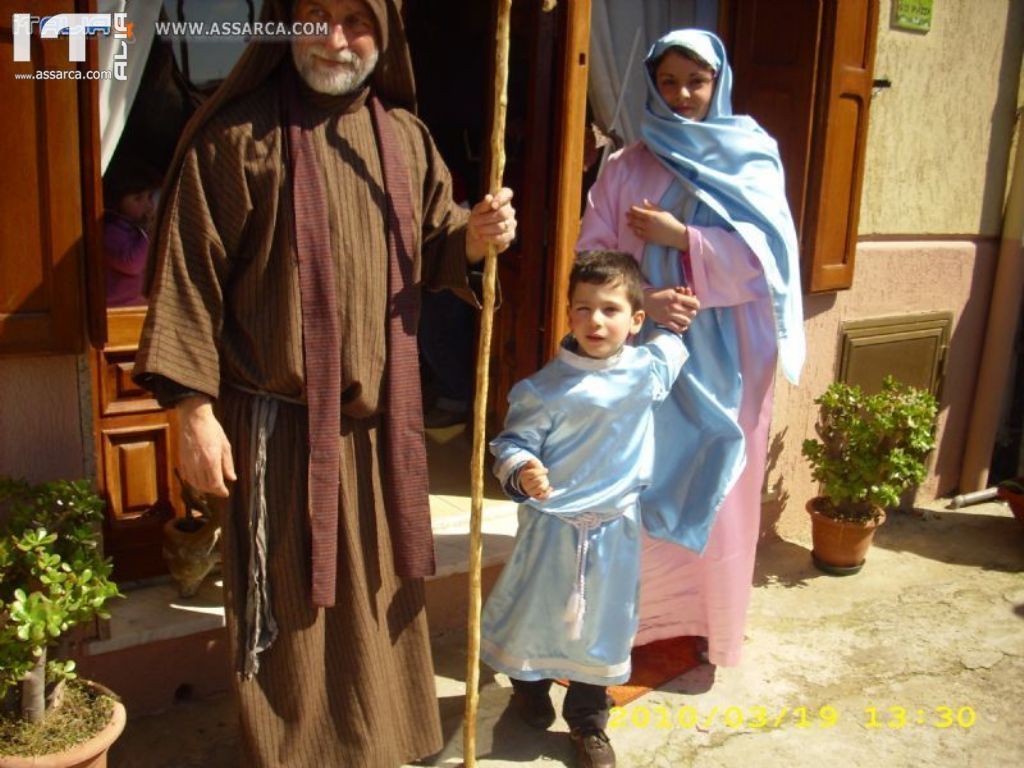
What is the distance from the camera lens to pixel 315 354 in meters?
2.41

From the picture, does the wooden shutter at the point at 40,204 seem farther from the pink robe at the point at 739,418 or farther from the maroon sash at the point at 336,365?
the pink robe at the point at 739,418

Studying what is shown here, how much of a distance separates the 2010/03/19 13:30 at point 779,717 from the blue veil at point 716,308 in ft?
1.99

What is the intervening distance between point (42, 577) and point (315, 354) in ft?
2.82

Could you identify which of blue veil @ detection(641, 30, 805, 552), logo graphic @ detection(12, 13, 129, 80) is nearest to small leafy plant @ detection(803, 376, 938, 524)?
blue veil @ detection(641, 30, 805, 552)

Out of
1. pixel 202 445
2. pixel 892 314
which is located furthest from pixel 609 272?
pixel 892 314

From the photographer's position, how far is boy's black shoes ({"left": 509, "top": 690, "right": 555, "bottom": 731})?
10.3ft

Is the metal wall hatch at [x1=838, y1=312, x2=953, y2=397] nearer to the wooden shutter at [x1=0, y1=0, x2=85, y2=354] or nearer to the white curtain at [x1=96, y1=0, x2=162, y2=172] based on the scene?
the white curtain at [x1=96, y1=0, x2=162, y2=172]

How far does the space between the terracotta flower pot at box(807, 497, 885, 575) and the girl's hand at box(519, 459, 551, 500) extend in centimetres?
242

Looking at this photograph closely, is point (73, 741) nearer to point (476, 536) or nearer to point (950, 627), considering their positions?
point (476, 536)

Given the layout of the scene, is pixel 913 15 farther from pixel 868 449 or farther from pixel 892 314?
pixel 868 449

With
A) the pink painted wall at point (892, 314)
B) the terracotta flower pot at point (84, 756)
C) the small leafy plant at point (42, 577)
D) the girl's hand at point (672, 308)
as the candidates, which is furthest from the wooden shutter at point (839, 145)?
the terracotta flower pot at point (84, 756)

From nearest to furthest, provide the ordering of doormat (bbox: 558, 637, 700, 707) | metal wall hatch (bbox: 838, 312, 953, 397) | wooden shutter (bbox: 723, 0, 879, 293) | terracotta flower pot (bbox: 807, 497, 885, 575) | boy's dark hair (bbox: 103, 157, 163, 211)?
1. doormat (bbox: 558, 637, 700, 707)
2. boy's dark hair (bbox: 103, 157, 163, 211)
3. wooden shutter (bbox: 723, 0, 879, 293)
4. terracotta flower pot (bbox: 807, 497, 885, 575)
5. metal wall hatch (bbox: 838, 312, 953, 397)

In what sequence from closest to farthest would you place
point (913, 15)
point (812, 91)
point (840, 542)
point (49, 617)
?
point (49, 617), point (812, 91), point (840, 542), point (913, 15)

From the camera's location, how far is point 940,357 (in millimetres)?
5504
